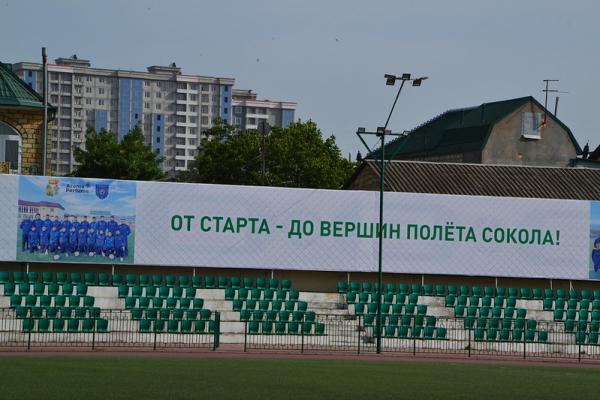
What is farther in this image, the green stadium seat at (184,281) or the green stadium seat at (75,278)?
the green stadium seat at (184,281)

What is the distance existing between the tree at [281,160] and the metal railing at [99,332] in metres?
60.4

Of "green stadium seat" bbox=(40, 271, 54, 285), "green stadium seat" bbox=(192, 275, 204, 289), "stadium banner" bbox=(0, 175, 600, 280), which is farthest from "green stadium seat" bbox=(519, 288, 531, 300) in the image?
"green stadium seat" bbox=(40, 271, 54, 285)

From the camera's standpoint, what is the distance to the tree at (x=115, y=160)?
109125 millimetres

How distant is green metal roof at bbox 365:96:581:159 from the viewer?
9075 cm

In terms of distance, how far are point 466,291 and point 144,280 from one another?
14.2 m

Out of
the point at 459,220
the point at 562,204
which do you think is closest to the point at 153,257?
the point at 459,220

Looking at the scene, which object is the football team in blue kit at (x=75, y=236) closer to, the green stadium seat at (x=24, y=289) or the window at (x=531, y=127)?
the green stadium seat at (x=24, y=289)

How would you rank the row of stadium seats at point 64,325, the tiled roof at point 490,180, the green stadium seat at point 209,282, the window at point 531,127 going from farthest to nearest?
the window at point 531,127
the tiled roof at point 490,180
the green stadium seat at point 209,282
the row of stadium seats at point 64,325

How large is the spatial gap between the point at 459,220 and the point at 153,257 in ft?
45.1

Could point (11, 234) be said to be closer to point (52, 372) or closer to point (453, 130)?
point (52, 372)

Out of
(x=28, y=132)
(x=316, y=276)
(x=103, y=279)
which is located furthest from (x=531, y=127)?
(x=103, y=279)

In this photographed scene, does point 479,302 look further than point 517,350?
Yes

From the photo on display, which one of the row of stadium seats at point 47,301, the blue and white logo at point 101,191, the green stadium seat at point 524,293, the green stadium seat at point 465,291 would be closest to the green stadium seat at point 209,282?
the blue and white logo at point 101,191

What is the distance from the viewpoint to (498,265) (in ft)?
169
